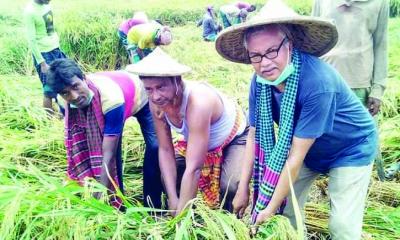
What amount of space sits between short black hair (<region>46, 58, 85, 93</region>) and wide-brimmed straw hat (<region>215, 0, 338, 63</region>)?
0.72 metres

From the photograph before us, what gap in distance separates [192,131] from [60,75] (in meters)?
0.67

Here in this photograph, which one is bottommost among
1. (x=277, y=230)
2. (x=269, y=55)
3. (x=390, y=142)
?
(x=390, y=142)

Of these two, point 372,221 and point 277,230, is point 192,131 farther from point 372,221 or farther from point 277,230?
point 372,221

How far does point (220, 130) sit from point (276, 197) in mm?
595

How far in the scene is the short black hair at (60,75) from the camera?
2158mm

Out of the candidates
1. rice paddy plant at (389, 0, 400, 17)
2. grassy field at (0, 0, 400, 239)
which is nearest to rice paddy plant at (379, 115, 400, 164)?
grassy field at (0, 0, 400, 239)

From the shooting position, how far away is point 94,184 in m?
1.87

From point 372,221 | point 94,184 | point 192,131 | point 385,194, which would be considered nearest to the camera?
point 94,184

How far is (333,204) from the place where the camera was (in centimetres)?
189

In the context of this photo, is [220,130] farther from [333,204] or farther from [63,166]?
[63,166]

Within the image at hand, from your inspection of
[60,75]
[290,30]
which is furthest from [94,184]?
[290,30]

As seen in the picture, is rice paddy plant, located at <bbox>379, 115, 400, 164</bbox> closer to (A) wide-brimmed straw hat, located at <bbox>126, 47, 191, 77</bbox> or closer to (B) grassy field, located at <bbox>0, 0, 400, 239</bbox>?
(B) grassy field, located at <bbox>0, 0, 400, 239</bbox>

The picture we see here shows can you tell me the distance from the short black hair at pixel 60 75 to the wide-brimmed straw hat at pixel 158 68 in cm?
34

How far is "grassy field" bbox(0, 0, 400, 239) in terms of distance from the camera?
1.64 m
